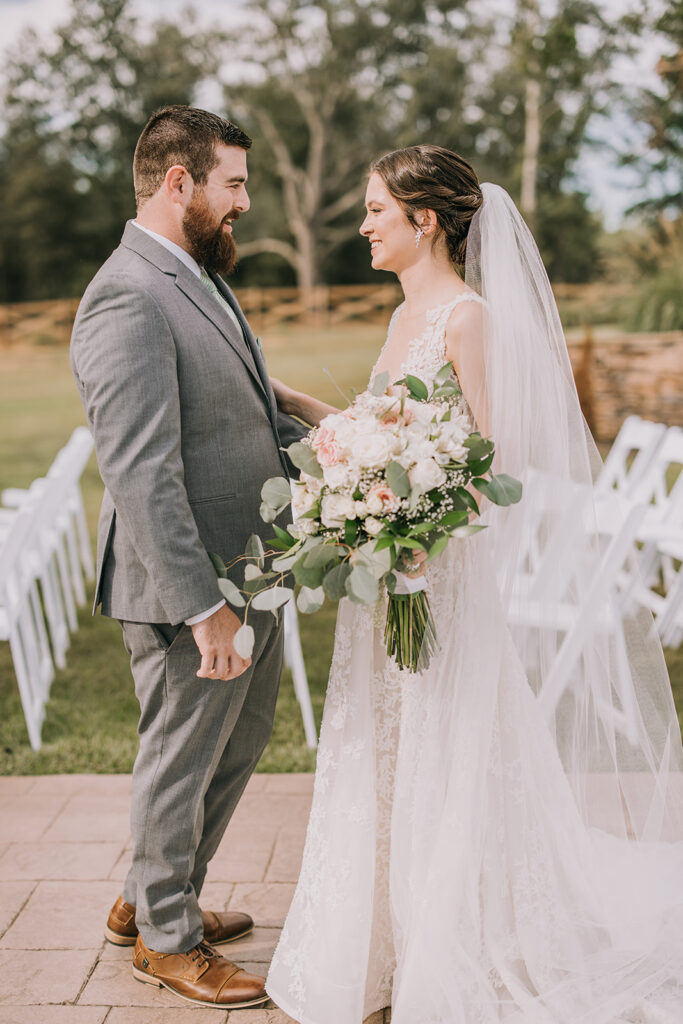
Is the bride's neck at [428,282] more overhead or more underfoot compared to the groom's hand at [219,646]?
more overhead

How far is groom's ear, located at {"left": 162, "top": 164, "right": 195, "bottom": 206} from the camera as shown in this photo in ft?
8.20

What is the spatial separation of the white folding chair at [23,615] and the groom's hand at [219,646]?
70.8 inches

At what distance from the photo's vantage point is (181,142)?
2.49 m

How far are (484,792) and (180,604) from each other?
0.92 metres

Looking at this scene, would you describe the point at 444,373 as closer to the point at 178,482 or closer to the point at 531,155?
the point at 178,482

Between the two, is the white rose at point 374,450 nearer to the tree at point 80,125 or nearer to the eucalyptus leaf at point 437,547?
the eucalyptus leaf at point 437,547

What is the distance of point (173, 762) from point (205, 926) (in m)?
0.66

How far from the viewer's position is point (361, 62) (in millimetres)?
21156

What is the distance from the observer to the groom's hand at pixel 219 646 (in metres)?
2.44

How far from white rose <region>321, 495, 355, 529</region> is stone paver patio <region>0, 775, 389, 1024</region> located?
4.32ft

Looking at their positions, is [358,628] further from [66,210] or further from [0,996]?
[66,210]

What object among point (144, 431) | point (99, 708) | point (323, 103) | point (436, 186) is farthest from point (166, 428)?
point (323, 103)

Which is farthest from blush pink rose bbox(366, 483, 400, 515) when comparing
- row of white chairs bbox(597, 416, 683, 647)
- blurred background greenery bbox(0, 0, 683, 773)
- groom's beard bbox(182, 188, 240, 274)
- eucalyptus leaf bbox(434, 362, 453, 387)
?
blurred background greenery bbox(0, 0, 683, 773)

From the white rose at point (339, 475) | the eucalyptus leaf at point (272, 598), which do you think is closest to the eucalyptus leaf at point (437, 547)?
the white rose at point (339, 475)
